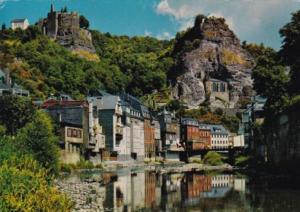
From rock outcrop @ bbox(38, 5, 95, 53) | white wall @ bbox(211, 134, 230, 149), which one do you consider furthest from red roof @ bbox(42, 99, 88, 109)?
rock outcrop @ bbox(38, 5, 95, 53)

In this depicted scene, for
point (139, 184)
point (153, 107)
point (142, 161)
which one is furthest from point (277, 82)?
point (153, 107)

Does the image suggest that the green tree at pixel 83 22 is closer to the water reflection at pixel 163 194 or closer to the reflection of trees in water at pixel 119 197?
the water reflection at pixel 163 194

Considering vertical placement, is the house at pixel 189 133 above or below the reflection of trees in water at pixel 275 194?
above

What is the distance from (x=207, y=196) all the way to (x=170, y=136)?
9297 cm

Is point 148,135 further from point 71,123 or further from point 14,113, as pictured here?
point 14,113

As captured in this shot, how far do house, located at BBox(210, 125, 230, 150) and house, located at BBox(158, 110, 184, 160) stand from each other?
47.2ft

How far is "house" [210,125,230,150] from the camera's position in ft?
495

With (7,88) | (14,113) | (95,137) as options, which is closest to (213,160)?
(95,137)

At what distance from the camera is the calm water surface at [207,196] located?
3553cm

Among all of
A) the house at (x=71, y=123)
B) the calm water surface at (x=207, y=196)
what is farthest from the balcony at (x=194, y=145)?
the calm water surface at (x=207, y=196)

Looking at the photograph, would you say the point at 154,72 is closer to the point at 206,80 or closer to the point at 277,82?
the point at 206,80

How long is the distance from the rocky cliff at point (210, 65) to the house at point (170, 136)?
31219 millimetres

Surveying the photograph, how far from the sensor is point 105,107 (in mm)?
99000

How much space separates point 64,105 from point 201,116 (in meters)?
75.6
